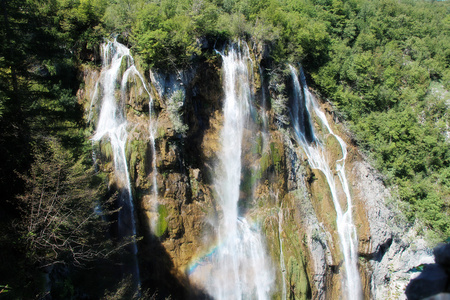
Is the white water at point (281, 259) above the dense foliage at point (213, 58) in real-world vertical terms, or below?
below

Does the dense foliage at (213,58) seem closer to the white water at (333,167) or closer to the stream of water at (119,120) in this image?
the stream of water at (119,120)

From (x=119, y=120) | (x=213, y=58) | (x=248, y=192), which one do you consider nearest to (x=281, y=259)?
(x=248, y=192)

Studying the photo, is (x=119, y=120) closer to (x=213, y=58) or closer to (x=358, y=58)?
(x=213, y=58)

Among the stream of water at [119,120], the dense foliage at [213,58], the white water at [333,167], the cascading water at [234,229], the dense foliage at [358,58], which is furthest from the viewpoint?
the white water at [333,167]

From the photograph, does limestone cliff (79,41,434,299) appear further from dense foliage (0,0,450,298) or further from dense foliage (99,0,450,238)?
dense foliage (99,0,450,238)

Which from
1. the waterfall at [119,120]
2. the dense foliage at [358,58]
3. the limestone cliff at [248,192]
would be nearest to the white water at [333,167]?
the limestone cliff at [248,192]

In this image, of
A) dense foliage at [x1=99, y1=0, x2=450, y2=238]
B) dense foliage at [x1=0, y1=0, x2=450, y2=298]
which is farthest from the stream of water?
dense foliage at [x1=99, y1=0, x2=450, y2=238]
